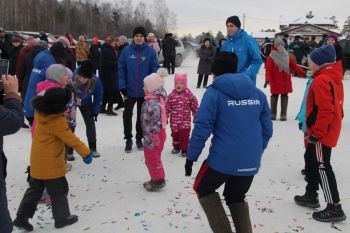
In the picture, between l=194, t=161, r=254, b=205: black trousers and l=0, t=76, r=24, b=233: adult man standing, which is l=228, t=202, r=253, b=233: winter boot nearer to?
l=194, t=161, r=254, b=205: black trousers

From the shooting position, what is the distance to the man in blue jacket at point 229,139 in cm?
308

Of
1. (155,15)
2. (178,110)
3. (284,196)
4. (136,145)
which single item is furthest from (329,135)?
(155,15)

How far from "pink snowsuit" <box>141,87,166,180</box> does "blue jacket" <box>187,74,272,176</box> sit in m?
1.60

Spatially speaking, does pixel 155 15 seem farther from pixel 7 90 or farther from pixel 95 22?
pixel 7 90

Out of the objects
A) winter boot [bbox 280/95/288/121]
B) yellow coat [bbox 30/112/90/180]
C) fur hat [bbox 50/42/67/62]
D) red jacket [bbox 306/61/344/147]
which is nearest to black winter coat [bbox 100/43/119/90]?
fur hat [bbox 50/42/67/62]

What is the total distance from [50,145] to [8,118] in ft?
4.18

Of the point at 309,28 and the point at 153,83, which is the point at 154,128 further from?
the point at 309,28

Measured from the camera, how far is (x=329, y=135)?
402 centimetres

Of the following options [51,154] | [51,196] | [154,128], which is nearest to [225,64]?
[154,128]

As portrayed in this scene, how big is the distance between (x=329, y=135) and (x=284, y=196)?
3.54ft

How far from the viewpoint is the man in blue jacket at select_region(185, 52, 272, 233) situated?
3.08 meters

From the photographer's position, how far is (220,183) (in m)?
3.19

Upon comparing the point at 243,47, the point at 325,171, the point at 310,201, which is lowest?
the point at 310,201

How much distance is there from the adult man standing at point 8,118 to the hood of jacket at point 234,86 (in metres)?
1.49
